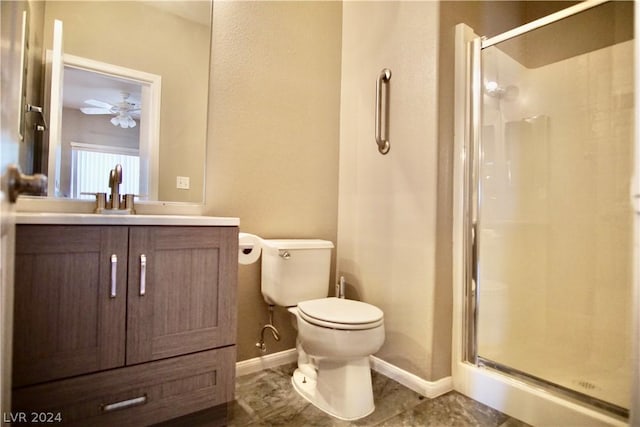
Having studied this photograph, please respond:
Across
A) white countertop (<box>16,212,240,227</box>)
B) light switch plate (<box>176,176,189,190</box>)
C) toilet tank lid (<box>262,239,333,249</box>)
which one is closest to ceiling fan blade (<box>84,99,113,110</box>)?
light switch plate (<box>176,176,189,190</box>)

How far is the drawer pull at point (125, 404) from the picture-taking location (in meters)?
1.15

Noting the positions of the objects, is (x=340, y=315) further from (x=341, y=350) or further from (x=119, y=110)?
(x=119, y=110)

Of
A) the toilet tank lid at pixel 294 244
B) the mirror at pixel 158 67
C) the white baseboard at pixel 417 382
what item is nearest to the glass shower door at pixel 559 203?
the white baseboard at pixel 417 382

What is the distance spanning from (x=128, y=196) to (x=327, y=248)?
3.18 feet

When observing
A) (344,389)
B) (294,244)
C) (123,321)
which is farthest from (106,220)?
(344,389)

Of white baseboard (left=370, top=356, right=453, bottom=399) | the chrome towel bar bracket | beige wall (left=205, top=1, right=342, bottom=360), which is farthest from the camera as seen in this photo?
the chrome towel bar bracket

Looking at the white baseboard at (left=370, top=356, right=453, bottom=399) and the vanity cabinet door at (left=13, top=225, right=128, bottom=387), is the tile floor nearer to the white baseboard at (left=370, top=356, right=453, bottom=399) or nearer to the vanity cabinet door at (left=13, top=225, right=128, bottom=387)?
the white baseboard at (left=370, top=356, right=453, bottom=399)

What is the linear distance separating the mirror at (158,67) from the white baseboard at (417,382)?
1314mm

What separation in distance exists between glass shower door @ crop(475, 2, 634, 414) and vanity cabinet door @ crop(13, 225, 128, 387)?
1569mm

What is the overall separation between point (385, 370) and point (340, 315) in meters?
0.62

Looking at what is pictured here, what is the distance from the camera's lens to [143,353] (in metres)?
1.20

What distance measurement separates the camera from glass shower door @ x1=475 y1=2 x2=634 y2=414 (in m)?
1.54

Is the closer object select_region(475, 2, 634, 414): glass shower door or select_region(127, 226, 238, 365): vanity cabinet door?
select_region(127, 226, 238, 365): vanity cabinet door

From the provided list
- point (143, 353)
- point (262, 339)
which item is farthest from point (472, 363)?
point (143, 353)
